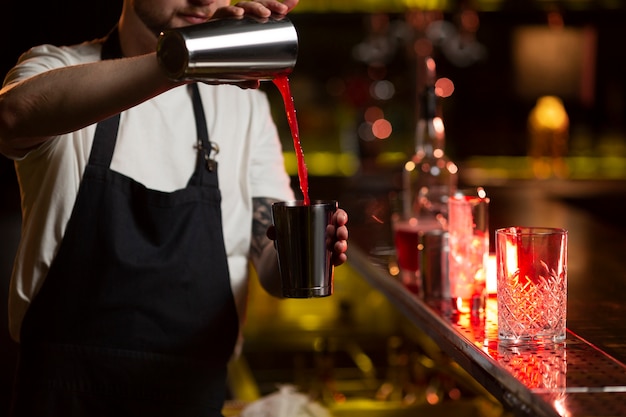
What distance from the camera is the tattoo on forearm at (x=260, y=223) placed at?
2020mm

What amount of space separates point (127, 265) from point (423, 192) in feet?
2.57

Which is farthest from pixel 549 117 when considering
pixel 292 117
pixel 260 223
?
pixel 292 117

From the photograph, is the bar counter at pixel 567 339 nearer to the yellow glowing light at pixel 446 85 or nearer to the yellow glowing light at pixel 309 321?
the yellow glowing light at pixel 309 321

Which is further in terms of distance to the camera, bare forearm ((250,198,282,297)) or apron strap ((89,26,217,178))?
bare forearm ((250,198,282,297))

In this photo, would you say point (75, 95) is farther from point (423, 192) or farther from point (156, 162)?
point (423, 192)

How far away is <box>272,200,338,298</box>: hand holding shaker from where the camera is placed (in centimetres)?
146

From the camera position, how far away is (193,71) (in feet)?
4.17

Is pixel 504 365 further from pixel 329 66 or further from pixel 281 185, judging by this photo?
pixel 329 66

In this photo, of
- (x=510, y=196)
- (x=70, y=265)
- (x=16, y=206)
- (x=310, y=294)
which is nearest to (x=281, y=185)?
(x=70, y=265)

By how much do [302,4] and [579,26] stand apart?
5.26 ft

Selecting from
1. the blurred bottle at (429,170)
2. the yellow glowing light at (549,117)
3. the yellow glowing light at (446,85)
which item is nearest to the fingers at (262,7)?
the blurred bottle at (429,170)

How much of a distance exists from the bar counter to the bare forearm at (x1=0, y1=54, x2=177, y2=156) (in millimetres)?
590

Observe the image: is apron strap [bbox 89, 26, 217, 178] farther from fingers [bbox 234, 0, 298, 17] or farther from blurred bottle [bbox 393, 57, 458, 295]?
fingers [bbox 234, 0, 298, 17]

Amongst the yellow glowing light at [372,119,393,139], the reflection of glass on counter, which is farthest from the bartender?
the yellow glowing light at [372,119,393,139]
